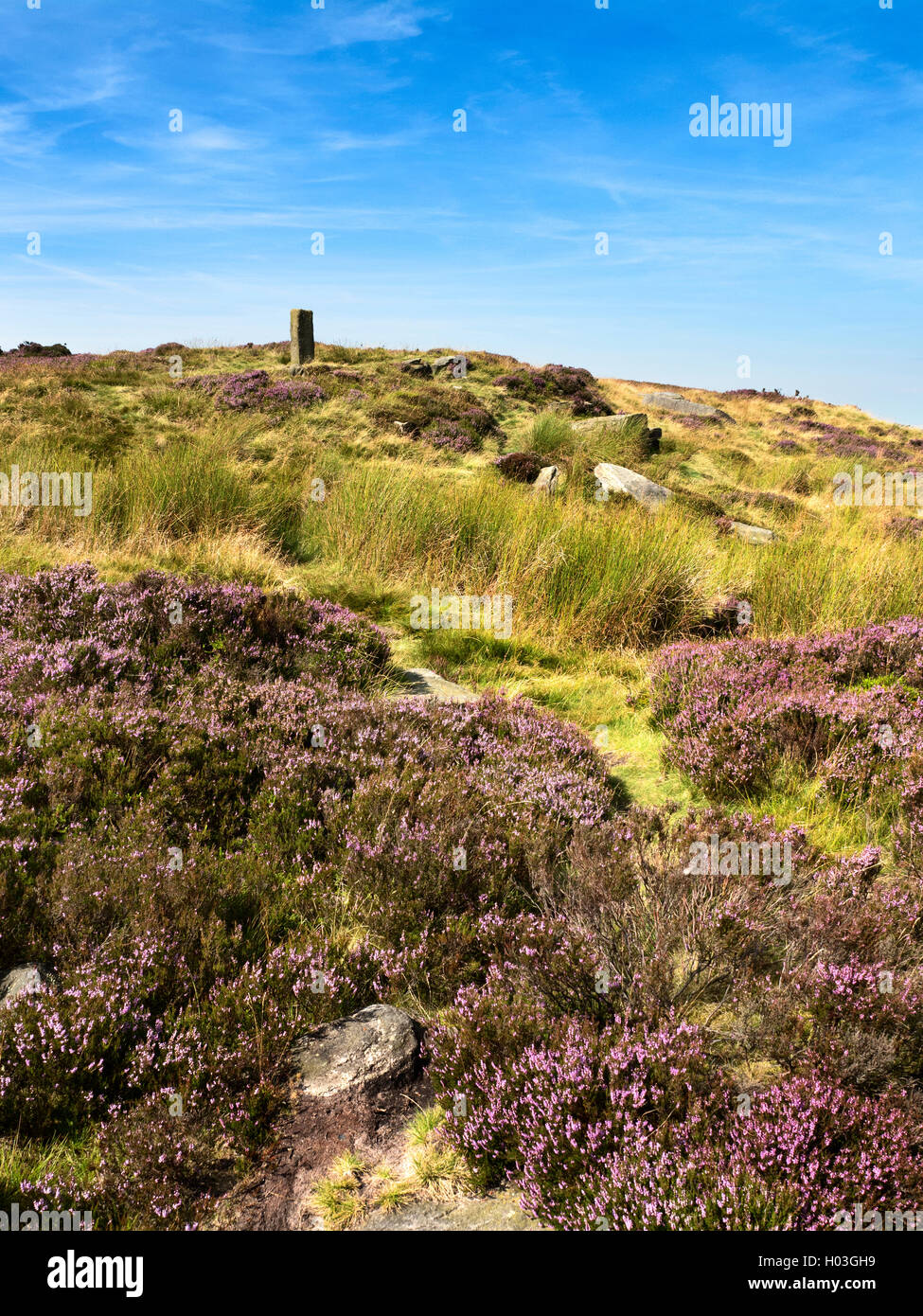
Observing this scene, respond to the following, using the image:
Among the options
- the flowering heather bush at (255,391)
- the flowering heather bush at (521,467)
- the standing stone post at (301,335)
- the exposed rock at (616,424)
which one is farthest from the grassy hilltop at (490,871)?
the standing stone post at (301,335)

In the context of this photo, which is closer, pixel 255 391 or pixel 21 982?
pixel 21 982

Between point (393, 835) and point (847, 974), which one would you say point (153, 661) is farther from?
point (847, 974)

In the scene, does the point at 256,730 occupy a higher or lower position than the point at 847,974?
higher

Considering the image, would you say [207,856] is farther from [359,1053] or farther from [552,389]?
[552,389]

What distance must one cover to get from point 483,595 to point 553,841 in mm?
5147

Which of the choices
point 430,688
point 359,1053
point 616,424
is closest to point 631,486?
point 616,424

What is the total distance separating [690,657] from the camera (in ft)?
21.3

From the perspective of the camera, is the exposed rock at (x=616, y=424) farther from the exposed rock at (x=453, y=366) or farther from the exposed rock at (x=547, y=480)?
the exposed rock at (x=453, y=366)

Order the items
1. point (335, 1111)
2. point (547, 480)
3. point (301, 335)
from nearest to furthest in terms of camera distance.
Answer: point (335, 1111), point (547, 480), point (301, 335)

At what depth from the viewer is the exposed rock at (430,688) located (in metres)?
6.26

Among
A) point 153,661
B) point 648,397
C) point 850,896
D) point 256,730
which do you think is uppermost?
point 648,397

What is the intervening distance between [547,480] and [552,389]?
52.6 feet

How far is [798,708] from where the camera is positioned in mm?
5203

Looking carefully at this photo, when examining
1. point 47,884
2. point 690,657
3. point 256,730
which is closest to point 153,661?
point 256,730
